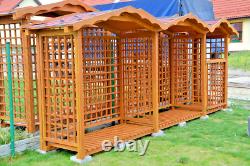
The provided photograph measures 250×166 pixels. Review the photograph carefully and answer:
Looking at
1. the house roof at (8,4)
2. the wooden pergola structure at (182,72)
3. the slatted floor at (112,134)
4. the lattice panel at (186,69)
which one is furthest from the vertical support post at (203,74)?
the house roof at (8,4)

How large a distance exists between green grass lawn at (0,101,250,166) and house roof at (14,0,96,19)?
7.26 feet

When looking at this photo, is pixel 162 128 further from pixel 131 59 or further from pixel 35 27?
pixel 35 27

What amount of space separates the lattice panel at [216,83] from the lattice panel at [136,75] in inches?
81.5

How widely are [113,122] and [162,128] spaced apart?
0.92 metres

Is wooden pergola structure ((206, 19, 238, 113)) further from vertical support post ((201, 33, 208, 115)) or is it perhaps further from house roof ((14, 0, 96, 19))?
house roof ((14, 0, 96, 19))

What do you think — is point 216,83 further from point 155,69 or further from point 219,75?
point 155,69

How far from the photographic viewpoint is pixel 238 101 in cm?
969

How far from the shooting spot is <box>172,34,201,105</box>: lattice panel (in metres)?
7.92

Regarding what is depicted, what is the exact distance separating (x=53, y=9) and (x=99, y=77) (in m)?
1.44

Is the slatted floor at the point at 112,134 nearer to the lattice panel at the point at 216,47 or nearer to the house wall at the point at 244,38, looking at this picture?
the lattice panel at the point at 216,47

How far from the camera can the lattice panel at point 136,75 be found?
657 cm

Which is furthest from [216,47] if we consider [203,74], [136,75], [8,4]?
[8,4]

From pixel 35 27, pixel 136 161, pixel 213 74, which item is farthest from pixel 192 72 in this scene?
pixel 35 27

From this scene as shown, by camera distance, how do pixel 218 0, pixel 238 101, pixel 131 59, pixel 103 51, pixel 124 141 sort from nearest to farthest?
pixel 124 141, pixel 103 51, pixel 131 59, pixel 238 101, pixel 218 0
